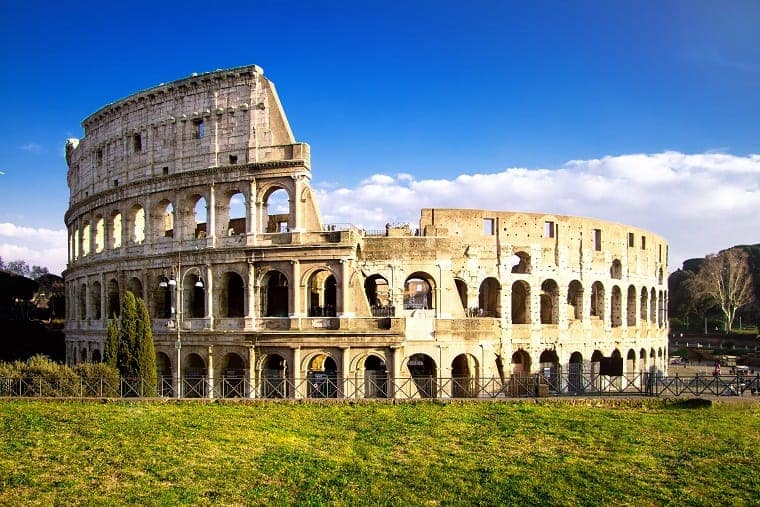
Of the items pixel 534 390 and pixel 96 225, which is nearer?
pixel 534 390

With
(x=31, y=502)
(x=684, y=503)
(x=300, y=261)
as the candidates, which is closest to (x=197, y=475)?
(x=31, y=502)

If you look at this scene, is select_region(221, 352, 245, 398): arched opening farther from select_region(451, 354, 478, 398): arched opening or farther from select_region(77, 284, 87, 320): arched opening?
select_region(77, 284, 87, 320): arched opening

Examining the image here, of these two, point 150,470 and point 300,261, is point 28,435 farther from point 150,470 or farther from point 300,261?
point 300,261

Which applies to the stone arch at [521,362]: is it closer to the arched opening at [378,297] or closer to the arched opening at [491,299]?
the arched opening at [491,299]

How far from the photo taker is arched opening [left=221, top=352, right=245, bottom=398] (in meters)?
27.8

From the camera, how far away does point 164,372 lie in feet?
97.5

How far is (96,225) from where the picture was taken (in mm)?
35000

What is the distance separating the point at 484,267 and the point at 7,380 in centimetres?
2149

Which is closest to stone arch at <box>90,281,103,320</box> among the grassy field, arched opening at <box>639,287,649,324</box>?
the grassy field

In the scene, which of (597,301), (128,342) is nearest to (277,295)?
(128,342)

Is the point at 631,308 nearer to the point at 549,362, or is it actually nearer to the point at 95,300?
the point at 549,362

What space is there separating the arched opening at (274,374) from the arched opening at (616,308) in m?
21.6

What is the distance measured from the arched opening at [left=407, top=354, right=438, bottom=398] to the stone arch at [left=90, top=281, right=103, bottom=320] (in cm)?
1809

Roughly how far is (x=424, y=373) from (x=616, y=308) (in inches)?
635
